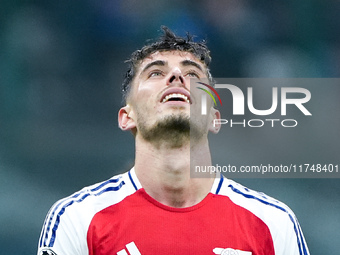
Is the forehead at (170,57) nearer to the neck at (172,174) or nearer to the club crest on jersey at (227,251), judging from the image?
the neck at (172,174)

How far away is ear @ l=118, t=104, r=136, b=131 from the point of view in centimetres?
513

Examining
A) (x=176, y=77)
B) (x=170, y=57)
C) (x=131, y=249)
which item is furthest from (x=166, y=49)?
(x=131, y=249)

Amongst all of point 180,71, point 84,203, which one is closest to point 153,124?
point 180,71

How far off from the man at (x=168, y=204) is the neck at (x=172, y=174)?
0.01m

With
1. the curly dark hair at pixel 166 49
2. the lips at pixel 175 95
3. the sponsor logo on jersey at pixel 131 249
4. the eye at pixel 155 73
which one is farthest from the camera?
the curly dark hair at pixel 166 49

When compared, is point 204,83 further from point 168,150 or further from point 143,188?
point 143,188

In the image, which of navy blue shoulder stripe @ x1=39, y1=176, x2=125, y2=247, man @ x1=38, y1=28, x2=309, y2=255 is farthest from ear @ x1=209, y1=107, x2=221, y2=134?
navy blue shoulder stripe @ x1=39, y1=176, x2=125, y2=247

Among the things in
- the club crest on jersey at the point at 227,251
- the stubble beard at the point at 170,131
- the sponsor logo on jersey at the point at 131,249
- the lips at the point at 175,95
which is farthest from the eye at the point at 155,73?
the club crest on jersey at the point at 227,251

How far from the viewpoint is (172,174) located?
4770mm

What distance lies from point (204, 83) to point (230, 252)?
192 centimetres

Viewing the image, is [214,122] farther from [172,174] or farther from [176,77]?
[172,174]

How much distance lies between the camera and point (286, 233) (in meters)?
4.72

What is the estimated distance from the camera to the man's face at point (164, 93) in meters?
4.65

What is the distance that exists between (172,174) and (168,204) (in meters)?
0.32
